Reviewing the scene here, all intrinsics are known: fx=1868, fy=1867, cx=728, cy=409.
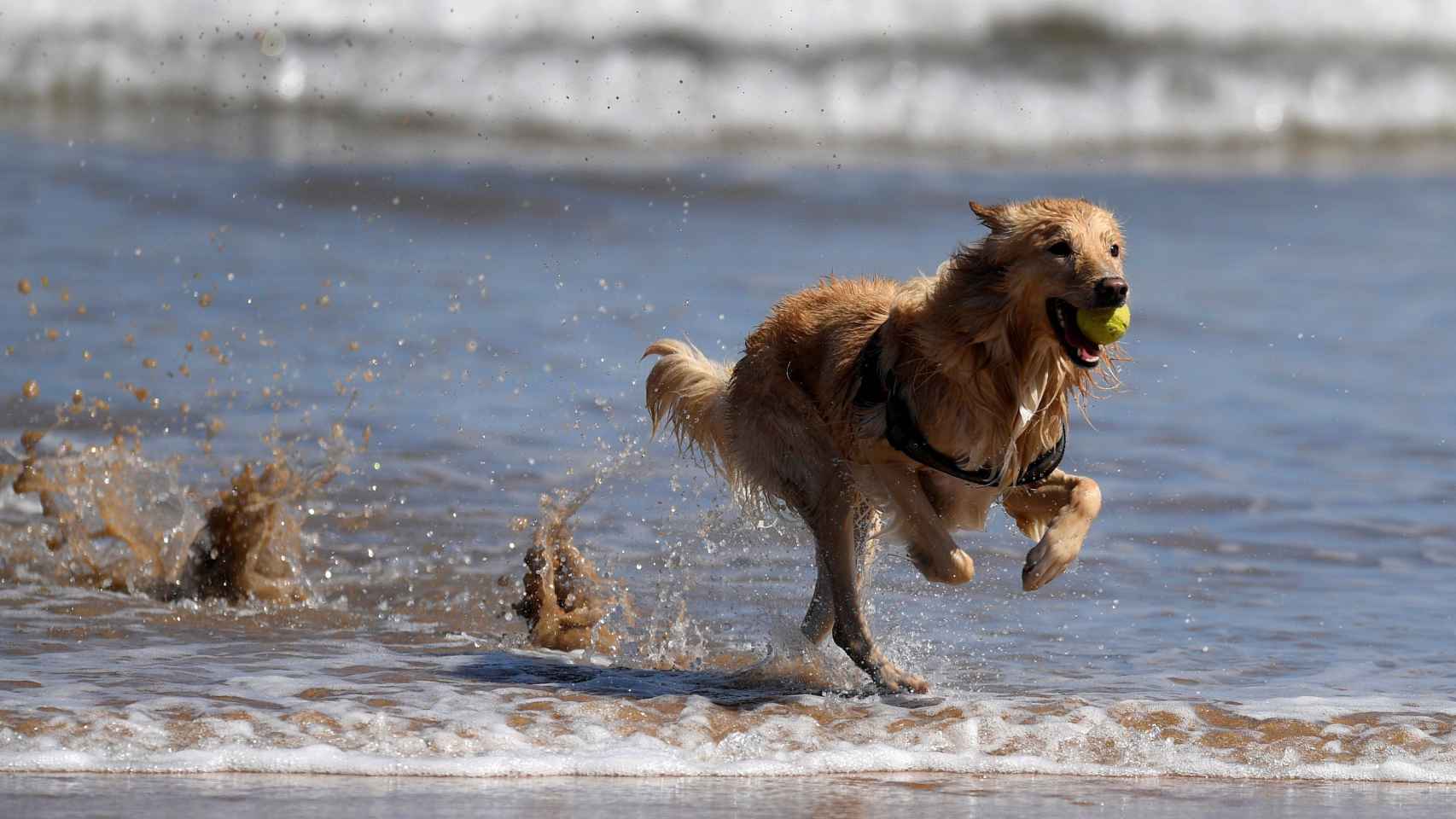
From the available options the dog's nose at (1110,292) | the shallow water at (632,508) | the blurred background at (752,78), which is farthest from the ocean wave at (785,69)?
the dog's nose at (1110,292)

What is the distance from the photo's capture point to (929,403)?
523 centimetres

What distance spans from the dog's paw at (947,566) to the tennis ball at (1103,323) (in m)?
0.84

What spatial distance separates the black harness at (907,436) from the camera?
5.27 metres

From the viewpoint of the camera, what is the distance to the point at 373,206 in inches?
559

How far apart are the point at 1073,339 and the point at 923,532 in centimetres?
84

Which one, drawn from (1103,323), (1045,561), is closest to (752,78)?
(1045,561)

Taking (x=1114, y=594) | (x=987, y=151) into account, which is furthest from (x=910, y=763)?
(x=987, y=151)

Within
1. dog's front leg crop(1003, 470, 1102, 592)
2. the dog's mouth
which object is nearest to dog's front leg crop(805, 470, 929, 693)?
dog's front leg crop(1003, 470, 1102, 592)

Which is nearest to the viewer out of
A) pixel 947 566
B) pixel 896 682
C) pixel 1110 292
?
pixel 1110 292

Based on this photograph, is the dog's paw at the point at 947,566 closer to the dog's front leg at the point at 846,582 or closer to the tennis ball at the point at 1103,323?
the dog's front leg at the point at 846,582

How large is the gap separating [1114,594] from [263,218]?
8194 mm

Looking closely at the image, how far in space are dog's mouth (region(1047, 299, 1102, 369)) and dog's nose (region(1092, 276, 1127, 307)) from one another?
0.40ft

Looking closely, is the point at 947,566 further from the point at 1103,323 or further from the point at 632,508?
the point at 632,508

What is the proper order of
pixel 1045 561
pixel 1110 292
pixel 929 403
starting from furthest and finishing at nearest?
pixel 929 403
pixel 1045 561
pixel 1110 292
